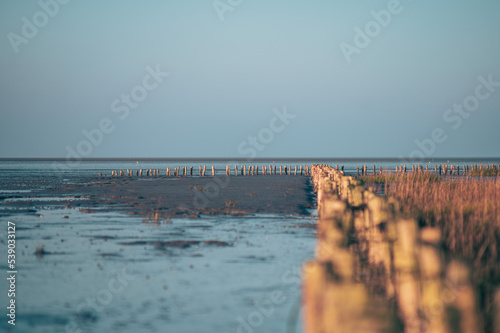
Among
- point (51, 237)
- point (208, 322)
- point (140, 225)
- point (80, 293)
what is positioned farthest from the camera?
point (140, 225)

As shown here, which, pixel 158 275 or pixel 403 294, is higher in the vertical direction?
pixel 403 294

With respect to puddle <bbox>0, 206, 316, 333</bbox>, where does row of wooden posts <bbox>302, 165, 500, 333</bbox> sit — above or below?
above

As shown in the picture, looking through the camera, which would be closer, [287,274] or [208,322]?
[208,322]

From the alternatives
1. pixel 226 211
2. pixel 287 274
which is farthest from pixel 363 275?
pixel 226 211

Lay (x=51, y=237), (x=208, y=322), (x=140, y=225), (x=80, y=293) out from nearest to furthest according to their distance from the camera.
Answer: (x=208, y=322), (x=80, y=293), (x=51, y=237), (x=140, y=225)

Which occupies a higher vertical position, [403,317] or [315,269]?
[315,269]

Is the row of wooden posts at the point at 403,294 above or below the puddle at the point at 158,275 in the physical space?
above

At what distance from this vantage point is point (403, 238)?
7.68 m

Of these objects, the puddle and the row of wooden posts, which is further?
the puddle

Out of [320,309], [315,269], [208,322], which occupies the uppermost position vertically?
[315,269]

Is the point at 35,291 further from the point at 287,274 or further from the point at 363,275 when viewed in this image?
the point at 363,275

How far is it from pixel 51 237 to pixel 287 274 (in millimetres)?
7942

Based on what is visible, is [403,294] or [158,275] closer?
[403,294]

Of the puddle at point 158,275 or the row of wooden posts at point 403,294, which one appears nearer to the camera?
the row of wooden posts at point 403,294
